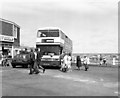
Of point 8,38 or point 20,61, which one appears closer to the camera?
point 20,61

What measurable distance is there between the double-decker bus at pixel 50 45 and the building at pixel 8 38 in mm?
17118

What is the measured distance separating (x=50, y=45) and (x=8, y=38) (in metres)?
20.8

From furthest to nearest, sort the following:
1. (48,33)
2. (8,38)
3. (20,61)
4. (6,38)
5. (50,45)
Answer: (8,38) → (6,38) → (20,61) → (48,33) → (50,45)

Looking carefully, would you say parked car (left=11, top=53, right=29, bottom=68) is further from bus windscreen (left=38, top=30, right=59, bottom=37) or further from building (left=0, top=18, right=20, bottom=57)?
building (left=0, top=18, right=20, bottom=57)

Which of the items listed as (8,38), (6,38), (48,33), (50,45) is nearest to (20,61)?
(50,45)

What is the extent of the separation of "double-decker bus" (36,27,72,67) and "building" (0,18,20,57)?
17.1 metres

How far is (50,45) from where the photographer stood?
22562 mm

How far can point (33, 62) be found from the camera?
15.8 m

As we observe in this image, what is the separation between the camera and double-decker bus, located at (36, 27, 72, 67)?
21.8m

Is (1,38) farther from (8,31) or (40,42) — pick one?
(40,42)

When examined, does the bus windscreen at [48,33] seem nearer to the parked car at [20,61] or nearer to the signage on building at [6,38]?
the parked car at [20,61]

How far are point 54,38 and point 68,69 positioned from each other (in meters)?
4.01

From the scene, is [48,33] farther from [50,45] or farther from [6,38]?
[6,38]

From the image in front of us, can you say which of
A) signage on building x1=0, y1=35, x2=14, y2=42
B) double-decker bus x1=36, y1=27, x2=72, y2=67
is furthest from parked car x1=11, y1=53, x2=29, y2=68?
signage on building x1=0, y1=35, x2=14, y2=42
